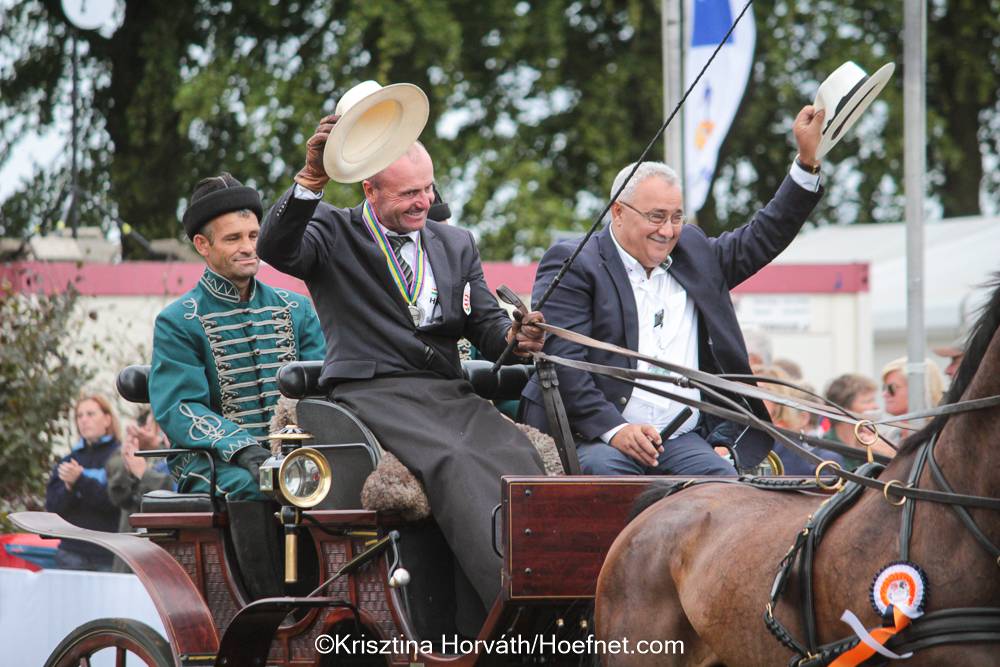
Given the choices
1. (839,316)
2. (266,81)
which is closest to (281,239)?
(839,316)

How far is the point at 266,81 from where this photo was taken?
1584 centimetres

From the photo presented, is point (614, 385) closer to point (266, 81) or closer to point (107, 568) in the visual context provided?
point (107, 568)

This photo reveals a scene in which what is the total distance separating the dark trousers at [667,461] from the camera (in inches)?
176

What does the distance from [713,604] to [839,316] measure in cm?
871

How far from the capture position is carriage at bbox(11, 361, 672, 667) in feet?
13.2

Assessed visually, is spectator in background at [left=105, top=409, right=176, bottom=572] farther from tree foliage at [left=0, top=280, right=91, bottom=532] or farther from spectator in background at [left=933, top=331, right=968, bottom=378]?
spectator in background at [left=933, top=331, right=968, bottom=378]

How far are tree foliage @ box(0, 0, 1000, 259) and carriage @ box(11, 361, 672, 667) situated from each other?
33.1 feet

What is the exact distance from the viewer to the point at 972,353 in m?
3.13

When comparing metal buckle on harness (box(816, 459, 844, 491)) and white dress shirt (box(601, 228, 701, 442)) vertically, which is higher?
white dress shirt (box(601, 228, 701, 442))

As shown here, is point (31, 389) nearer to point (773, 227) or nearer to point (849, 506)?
point (773, 227)

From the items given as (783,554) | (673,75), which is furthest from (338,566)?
(673,75)

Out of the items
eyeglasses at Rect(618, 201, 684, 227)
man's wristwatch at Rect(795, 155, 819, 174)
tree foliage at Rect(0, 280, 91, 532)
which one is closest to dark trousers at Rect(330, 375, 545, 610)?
eyeglasses at Rect(618, 201, 684, 227)

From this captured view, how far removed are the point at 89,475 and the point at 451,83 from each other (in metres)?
9.28

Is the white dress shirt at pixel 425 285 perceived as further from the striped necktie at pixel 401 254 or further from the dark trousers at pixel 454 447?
the dark trousers at pixel 454 447
